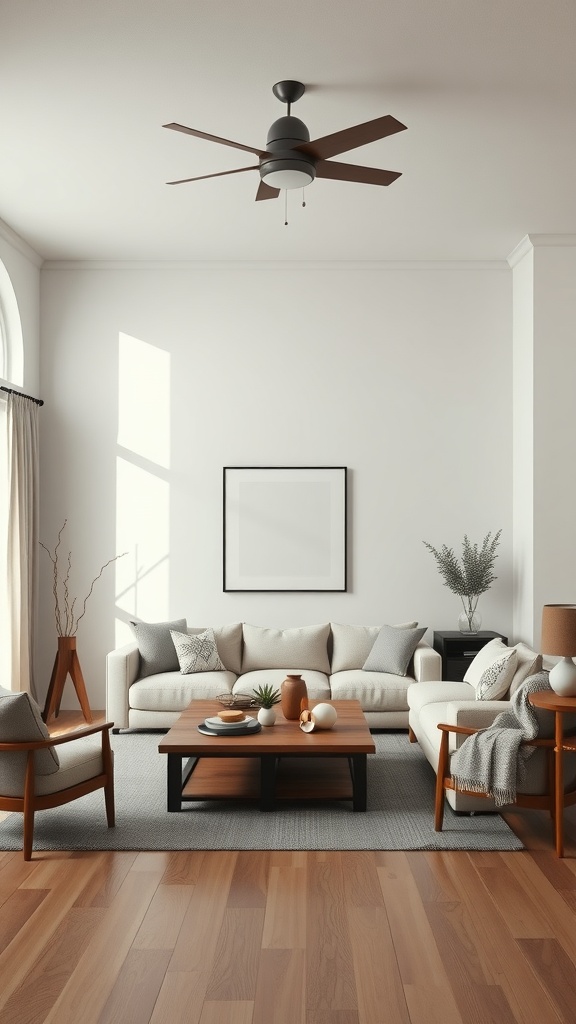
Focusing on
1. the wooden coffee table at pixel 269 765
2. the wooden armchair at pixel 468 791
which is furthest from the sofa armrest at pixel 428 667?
the wooden armchair at pixel 468 791

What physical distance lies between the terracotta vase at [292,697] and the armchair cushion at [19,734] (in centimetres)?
156

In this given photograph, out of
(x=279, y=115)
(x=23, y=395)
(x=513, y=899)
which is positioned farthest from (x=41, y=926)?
(x=23, y=395)

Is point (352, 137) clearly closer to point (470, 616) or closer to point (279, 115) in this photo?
point (279, 115)

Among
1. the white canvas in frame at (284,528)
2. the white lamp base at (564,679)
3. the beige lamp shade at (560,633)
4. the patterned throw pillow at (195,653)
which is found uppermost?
the white canvas in frame at (284,528)

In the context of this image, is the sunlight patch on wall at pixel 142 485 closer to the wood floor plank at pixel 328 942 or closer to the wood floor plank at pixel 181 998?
the wood floor plank at pixel 328 942

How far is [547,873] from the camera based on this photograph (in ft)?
12.0

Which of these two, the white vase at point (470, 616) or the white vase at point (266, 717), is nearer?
the white vase at point (266, 717)

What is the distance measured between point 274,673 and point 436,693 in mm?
1465

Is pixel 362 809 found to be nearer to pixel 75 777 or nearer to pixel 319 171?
pixel 75 777

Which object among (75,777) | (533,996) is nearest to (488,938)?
(533,996)

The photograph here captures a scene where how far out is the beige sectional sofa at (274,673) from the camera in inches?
241

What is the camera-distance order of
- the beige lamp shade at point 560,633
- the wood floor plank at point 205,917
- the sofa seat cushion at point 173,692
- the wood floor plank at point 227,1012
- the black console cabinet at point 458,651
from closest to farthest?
the wood floor plank at point 227,1012, the wood floor plank at point 205,917, the beige lamp shade at point 560,633, the sofa seat cushion at point 173,692, the black console cabinet at point 458,651

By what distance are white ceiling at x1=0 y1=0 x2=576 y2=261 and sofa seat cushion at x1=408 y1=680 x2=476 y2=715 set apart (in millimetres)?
3318

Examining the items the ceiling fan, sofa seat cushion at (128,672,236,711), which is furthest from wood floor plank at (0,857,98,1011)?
the ceiling fan
